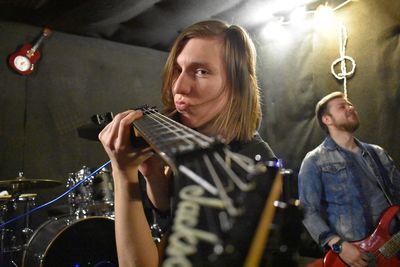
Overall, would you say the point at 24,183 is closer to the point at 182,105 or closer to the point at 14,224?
the point at 14,224

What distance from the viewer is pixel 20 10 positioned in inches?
155

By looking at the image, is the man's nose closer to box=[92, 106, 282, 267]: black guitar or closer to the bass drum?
box=[92, 106, 282, 267]: black guitar

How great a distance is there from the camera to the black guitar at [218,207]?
363 mm

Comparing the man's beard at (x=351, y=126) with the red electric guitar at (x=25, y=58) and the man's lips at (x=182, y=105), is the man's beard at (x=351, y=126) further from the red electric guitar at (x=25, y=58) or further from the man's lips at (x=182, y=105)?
the red electric guitar at (x=25, y=58)

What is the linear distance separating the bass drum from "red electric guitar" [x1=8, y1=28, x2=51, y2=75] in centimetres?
210

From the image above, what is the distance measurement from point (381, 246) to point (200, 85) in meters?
2.28

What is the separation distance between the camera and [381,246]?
2.57 metres

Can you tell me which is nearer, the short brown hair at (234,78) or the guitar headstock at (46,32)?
the short brown hair at (234,78)

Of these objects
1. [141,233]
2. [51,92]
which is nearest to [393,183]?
[141,233]

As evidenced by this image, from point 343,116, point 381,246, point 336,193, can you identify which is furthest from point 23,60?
point 381,246

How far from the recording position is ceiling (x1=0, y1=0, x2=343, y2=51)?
149 inches

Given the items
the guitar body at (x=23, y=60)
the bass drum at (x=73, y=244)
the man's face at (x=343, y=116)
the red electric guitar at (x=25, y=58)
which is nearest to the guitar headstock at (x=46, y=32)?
the red electric guitar at (x=25, y=58)

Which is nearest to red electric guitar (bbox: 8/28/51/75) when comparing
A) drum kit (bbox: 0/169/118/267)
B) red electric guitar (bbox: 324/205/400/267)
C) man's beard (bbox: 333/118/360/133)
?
drum kit (bbox: 0/169/118/267)

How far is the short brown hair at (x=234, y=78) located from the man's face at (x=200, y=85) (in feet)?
0.11
